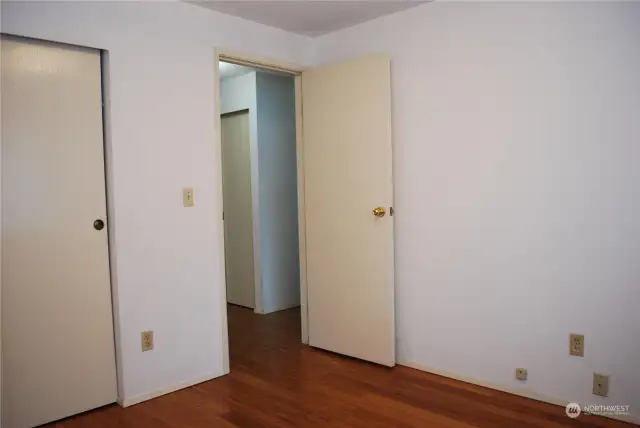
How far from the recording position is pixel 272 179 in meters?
4.48

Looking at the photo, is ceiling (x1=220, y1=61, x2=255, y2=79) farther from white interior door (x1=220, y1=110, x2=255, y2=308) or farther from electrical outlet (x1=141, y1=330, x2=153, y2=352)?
electrical outlet (x1=141, y1=330, x2=153, y2=352)

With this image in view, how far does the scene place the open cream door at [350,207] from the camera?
3.00m

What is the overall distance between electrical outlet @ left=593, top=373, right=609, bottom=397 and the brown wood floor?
0.12 metres

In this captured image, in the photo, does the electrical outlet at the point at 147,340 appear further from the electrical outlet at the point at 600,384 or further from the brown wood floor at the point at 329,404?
the electrical outlet at the point at 600,384

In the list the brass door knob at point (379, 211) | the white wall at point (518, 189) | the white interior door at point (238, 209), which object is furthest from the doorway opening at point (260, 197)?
the white wall at point (518, 189)

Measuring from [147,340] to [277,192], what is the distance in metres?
2.13

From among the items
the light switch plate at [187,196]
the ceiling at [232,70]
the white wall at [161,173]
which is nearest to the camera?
the white wall at [161,173]

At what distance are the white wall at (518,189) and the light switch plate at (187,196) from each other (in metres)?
1.26

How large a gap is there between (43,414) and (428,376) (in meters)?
2.07

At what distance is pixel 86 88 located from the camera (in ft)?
8.05

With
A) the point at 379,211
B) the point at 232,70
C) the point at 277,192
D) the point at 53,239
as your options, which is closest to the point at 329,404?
the point at 379,211

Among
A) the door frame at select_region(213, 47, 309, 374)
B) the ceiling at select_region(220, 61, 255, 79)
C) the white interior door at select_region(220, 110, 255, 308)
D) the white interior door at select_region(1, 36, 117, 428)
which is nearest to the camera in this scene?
the white interior door at select_region(1, 36, 117, 428)

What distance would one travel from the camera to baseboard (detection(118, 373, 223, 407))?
2.59m

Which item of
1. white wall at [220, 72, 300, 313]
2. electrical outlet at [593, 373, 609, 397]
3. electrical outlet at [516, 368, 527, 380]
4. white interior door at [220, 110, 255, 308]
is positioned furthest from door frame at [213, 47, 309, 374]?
electrical outlet at [593, 373, 609, 397]
